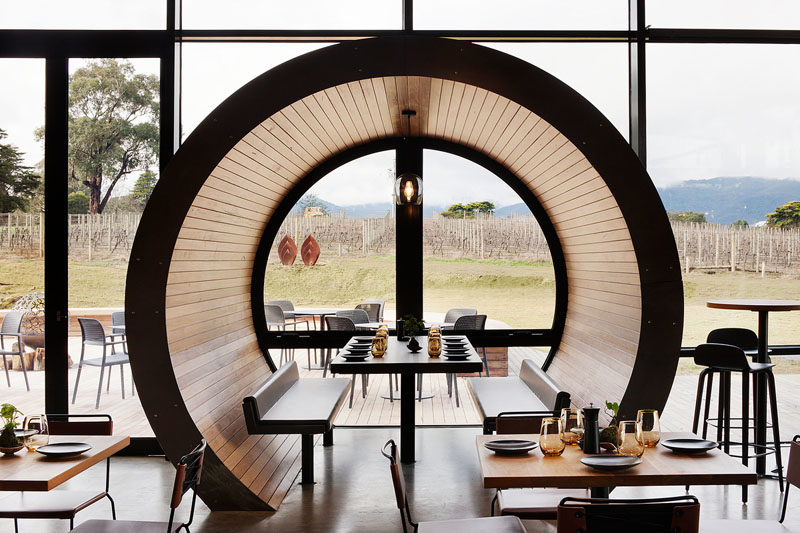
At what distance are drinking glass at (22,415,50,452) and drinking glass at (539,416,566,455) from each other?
273 cm

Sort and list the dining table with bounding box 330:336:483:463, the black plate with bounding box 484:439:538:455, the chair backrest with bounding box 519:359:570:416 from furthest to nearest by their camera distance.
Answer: the dining table with bounding box 330:336:483:463
the chair backrest with bounding box 519:359:570:416
the black plate with bounding box 484:439:538:455

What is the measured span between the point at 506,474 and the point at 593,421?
58 centimetres

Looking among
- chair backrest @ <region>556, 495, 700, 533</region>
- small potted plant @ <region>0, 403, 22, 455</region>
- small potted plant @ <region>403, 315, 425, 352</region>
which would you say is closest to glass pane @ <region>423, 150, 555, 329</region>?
small potted plant @ <region>403, 315, 425, 352</region>

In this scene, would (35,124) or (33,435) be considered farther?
(35,124)

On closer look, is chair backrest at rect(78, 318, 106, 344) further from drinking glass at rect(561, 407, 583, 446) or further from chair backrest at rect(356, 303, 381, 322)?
drinking glass at rect(561, 407, 583, 446)

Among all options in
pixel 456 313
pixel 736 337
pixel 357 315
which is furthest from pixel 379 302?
pixel 736 337

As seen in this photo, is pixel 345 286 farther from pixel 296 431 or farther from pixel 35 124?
pixel 35 124

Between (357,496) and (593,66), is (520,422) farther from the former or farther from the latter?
(593,66)

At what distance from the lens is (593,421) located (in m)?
3.27

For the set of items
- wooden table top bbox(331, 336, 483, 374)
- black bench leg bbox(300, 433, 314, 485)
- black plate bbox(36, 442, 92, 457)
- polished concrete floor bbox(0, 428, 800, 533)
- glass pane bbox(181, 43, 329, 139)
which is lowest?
polished concrete floor bbox(0, 428, 800, 533)

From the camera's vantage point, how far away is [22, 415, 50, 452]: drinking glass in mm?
3643

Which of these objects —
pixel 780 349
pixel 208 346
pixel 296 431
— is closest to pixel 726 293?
pixel 780 349
